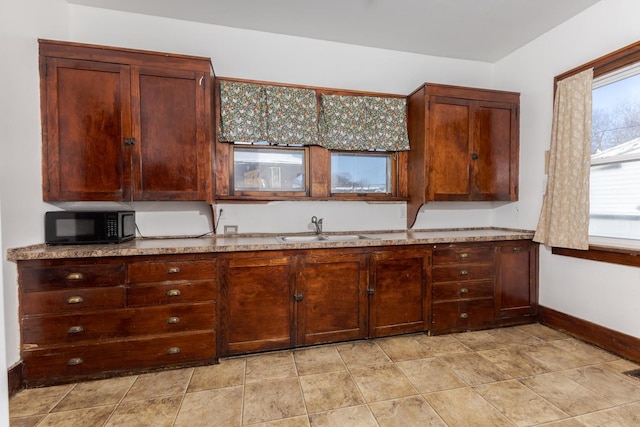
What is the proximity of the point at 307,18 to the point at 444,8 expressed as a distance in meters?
1.18

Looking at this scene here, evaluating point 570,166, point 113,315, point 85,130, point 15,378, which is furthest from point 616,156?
point 15,378

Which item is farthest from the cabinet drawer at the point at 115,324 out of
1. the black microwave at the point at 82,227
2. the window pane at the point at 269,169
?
the window pane at the point at 269,169

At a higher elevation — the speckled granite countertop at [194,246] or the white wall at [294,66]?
the white wall at [294,66]

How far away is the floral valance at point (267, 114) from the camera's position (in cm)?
260

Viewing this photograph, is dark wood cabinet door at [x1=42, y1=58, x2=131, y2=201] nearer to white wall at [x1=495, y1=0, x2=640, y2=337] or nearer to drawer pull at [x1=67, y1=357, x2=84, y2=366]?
drawer pull at [x1=67, y1=357, x2=84, y2=366]

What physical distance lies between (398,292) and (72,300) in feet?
7.92

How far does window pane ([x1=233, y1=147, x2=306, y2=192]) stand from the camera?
2815 mm

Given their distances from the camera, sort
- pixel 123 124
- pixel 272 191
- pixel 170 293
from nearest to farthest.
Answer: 1. pixel 170 293
2. pixel 123 124
3. pixel 272 191

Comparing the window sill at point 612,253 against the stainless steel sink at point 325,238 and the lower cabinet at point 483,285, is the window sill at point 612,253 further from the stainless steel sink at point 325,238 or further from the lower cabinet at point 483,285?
the stainless steel sink at point 325,238

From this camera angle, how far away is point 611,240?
2.48 meters

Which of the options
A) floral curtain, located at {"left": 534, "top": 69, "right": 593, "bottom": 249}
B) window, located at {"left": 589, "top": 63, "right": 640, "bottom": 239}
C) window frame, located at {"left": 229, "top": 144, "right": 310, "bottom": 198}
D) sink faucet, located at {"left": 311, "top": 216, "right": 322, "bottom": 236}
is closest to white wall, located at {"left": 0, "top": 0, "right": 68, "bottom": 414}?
window frame, located at {"left": 229, "top": 144, "right": 310, "bottom": 198}

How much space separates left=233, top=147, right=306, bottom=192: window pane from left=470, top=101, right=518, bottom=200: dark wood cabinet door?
1749 mm

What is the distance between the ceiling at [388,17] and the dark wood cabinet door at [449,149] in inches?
26.9

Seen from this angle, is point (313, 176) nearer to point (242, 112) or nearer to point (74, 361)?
point (242, 112)
